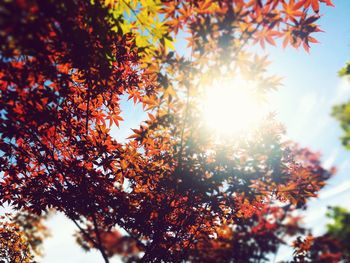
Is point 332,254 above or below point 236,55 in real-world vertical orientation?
below

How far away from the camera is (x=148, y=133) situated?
14.6 ft

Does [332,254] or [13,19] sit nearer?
[13,19]

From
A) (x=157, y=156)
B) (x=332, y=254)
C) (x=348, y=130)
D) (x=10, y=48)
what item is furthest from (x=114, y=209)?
(x=348, y=130)

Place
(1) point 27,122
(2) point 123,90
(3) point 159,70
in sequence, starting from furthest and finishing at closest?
1. (2) point 123,90
2. (1) point 27,122
3. (3) point 159,70

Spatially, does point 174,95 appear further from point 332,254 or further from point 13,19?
point 332,254

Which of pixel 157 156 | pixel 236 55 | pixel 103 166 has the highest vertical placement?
pixel 236 55

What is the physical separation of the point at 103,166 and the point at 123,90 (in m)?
A: 1.87

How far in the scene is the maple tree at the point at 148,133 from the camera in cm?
299

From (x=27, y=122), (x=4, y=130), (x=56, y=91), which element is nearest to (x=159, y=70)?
(x=56, y=91)

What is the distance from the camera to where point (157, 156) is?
5.16 meters

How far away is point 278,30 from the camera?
135 inches

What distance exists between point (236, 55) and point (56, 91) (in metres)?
2.91

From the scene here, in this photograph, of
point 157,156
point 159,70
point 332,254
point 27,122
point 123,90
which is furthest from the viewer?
point 123,90

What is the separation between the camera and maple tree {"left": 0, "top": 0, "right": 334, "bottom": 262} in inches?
118
